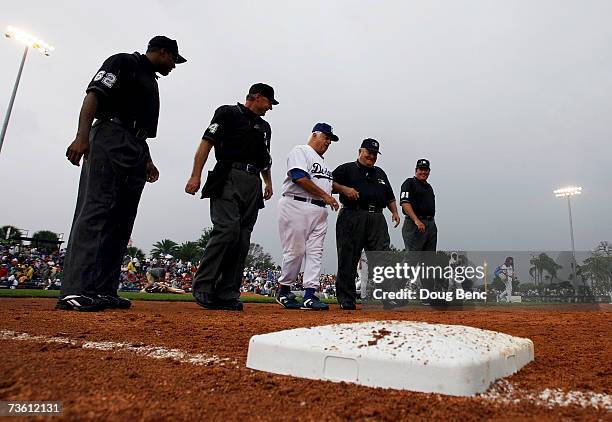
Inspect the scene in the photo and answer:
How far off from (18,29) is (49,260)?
34.9ft

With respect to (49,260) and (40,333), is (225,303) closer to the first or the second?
(40,333)

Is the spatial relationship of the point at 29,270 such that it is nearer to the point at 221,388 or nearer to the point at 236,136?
the point at 236,136

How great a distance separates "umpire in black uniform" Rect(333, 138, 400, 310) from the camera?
4.03 m

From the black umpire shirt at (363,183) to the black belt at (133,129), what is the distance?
2.10m

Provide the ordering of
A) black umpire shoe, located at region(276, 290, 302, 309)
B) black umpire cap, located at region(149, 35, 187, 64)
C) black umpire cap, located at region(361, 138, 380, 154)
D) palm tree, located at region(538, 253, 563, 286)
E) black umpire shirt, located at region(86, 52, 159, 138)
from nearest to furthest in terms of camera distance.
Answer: black umpire shirt, located at region(86, 52, 159, 138), black umpire cap, located at region(149, 35, 187, 64), black umpire shoe, located at region(276, 290, 302, 309), black umpire cap, located at region(361, 138, 380, 154), palm tree, located at region(538, 253, 563, 286)

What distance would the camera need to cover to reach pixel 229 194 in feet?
10.1

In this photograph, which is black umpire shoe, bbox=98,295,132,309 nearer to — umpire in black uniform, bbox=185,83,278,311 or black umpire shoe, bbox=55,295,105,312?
black umpire shoe, bbox=55,295,105,312

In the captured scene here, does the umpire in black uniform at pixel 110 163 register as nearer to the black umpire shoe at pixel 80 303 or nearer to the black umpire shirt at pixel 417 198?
the black umpire shoe at pixel 80 303

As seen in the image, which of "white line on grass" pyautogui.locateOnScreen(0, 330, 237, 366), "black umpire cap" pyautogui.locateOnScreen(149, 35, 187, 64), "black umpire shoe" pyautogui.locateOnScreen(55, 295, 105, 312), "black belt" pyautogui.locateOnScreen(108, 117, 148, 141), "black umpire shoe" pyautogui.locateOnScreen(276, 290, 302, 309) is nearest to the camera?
"white line on grass" pyautogui.locateOnScreen(0, 330, 237, 366)

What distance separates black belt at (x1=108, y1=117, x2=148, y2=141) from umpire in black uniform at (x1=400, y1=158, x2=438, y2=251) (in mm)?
3359

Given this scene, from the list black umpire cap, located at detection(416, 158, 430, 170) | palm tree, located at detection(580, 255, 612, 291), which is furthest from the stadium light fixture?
black umpire cap, located at detection(416, 158, 430, 170)

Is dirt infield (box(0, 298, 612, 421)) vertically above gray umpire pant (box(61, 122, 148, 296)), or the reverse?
gray umpire pant (box(61, 122, 148, 296))

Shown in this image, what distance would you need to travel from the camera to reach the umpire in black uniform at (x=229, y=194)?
10.0 ft

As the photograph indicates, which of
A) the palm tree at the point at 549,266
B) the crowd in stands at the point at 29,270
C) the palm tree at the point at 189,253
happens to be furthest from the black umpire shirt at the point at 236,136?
the palm tree at the point at 189,253
